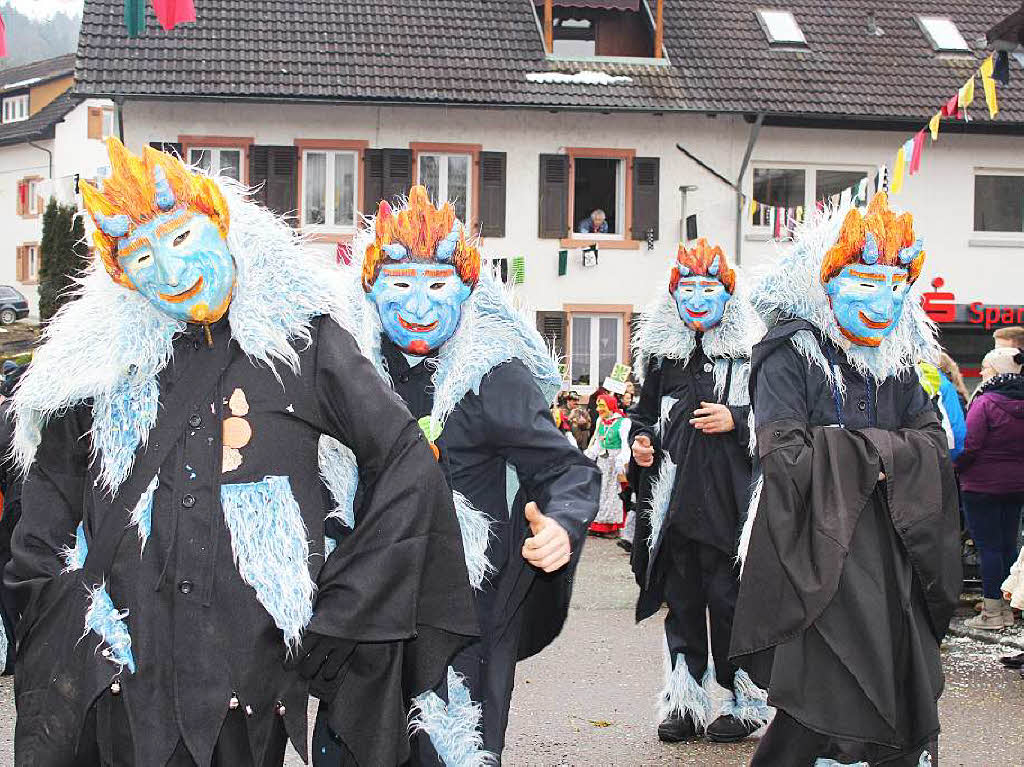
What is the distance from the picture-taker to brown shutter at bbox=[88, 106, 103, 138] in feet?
139

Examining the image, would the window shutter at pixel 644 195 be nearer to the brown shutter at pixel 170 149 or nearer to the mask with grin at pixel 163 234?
the brown shutter at pixel 170 149

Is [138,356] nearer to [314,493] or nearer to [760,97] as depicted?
[314,493]

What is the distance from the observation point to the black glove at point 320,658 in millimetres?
3121

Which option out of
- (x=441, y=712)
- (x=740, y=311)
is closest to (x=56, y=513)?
(x=441, y=712)

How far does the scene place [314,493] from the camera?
10.8 ft

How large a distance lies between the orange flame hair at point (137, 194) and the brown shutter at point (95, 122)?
41170 millimetres

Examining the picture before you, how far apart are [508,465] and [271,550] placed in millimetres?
1235

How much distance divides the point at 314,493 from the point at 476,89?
1884cm

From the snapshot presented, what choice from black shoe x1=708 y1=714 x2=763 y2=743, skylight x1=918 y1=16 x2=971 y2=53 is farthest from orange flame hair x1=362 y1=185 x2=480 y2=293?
skylight x1=918 y1=16 x2=971 y2=53

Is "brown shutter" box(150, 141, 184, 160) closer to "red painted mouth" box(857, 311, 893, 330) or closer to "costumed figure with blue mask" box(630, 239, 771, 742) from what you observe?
"red painted mouth" box(857, 311, 893, 330)

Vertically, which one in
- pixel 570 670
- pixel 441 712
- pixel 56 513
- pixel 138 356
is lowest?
pixel 570 670

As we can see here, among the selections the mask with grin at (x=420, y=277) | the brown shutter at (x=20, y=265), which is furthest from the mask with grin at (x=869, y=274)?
the brown shutter at (x=20, y=265)

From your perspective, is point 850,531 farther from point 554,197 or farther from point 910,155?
point 554,197

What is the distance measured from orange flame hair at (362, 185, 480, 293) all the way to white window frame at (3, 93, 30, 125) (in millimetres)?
53397
